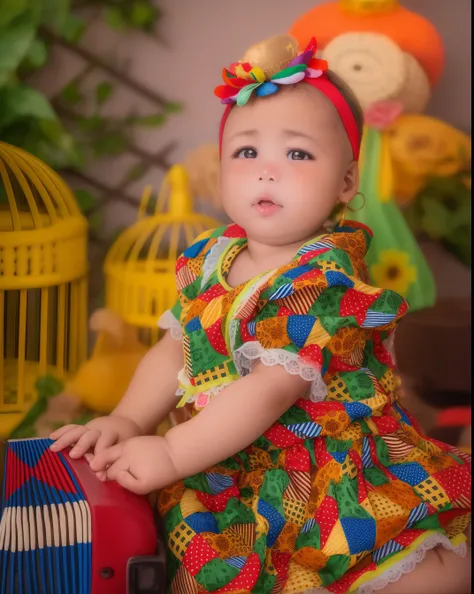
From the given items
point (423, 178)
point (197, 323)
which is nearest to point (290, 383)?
point (197, 323)

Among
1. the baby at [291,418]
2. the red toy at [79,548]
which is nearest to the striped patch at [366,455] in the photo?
Result: the baby at [291,418]

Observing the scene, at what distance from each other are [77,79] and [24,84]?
0.19ft

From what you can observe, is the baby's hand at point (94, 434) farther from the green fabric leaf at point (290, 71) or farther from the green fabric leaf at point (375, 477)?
the green fabric leaf at point (290, 71)

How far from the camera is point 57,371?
3.03ft

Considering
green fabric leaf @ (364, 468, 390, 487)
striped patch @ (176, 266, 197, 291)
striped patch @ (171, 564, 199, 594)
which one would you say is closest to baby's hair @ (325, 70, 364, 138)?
striped patch @ (176, 266, 197, 291)

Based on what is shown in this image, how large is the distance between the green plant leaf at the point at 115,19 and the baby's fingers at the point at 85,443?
447 mm

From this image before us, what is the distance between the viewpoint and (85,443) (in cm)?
74

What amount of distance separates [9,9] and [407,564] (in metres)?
0.66

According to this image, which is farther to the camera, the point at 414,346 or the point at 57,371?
the point at 414,346

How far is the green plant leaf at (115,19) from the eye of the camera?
3.02 ft

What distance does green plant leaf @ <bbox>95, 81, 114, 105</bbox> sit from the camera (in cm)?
93

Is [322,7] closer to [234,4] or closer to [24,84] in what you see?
[234,4]

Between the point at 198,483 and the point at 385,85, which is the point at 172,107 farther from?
the point at 198,483

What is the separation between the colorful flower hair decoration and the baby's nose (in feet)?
0.21
